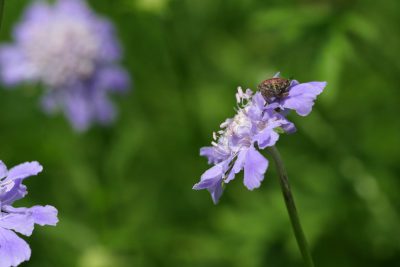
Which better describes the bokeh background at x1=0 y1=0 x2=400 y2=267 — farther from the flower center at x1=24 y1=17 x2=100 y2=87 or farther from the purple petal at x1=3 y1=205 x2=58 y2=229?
the purple petal at x1=3 y1=205 x2=58 y2=229

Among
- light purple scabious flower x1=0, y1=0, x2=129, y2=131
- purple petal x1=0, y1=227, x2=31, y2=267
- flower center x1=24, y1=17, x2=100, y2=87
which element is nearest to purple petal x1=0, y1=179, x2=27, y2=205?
purple petal x1=0, y1=227, x2=31, y2=267

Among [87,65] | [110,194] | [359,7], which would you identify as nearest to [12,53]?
[87,65]

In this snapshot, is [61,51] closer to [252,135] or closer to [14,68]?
[14,68]

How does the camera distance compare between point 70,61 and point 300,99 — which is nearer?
point 300,99

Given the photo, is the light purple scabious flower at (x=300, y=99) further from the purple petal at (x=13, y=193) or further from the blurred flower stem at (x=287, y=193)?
the purple petal at (x=13, y=193)

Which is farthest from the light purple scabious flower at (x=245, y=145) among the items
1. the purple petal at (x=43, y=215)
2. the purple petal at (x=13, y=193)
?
the purple petal at (x=13, y=193)

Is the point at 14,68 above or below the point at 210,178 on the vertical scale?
above

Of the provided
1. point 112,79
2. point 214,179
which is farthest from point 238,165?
point 112,79
